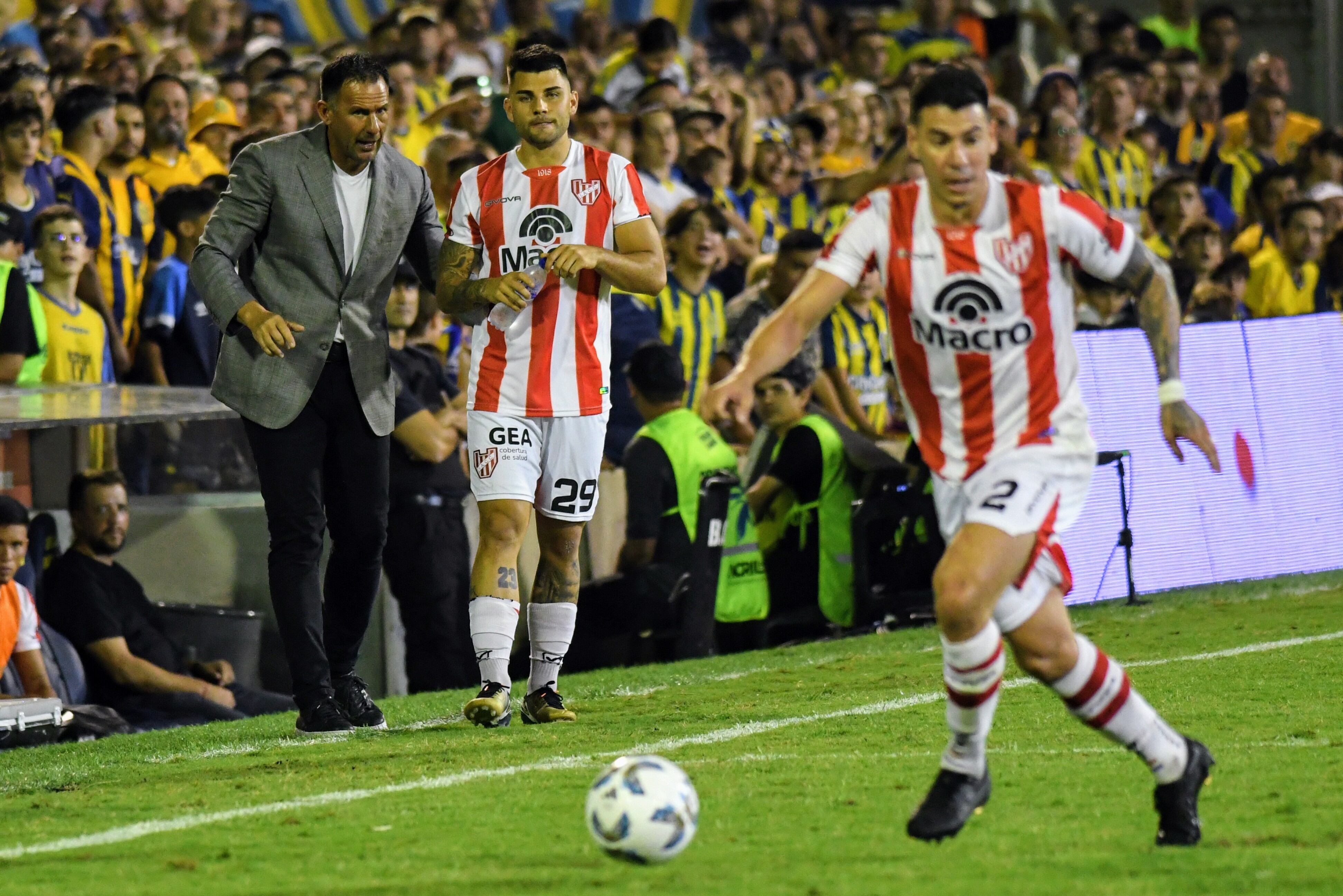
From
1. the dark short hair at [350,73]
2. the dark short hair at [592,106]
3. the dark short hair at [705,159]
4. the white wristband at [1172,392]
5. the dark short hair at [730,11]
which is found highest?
the dark short hair at [730,11]

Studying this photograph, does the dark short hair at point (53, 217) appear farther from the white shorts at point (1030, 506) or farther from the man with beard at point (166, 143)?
the white shorts at point (1030, 506)

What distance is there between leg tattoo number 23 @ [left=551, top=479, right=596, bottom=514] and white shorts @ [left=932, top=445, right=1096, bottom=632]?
2.39 metres

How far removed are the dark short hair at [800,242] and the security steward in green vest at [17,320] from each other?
4053 mm

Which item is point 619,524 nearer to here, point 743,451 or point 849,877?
point 743,451

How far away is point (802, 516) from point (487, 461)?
3.75m

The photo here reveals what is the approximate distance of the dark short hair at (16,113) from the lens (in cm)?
1031

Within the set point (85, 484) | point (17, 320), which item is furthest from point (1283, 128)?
point (85, 484)

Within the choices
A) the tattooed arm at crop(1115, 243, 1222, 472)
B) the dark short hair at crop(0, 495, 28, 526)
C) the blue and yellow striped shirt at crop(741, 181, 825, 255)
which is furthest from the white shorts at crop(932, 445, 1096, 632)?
the blue and yellow striped shirt at crop(741, 181, 825, 255)

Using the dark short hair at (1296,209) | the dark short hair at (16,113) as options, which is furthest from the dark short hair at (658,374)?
the dark short hair at (1296,209)

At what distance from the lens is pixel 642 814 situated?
4625mm

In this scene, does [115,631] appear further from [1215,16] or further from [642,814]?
[1215,16]

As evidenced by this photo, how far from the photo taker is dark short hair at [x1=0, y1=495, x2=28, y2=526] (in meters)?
8.45

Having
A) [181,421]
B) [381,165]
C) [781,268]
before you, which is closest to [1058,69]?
[781,268]

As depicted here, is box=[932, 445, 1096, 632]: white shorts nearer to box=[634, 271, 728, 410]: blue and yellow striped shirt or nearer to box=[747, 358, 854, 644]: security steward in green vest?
box=[747, 358, 854, 644]: security steward in green vest
